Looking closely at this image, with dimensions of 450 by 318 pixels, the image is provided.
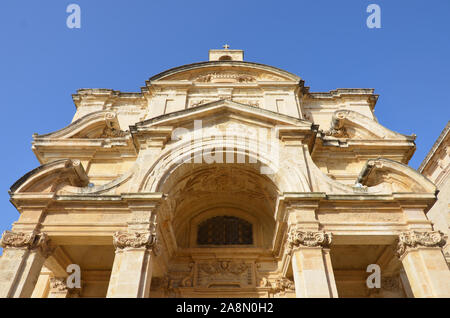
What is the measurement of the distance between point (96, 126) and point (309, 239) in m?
9.96

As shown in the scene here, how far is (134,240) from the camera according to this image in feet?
26.6

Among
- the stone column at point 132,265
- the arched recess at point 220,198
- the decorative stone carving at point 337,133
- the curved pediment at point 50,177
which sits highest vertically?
the decorative stone carving at point 337,133

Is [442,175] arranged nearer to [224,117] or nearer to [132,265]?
[224,117]

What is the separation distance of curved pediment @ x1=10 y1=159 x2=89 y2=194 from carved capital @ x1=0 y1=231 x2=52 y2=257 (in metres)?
1.34

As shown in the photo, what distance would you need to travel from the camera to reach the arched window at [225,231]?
12453mm

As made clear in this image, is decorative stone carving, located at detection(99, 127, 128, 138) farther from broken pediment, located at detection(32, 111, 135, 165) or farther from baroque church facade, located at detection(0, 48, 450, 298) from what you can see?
broken pediment, located at detection(32, 111, 135, 165)

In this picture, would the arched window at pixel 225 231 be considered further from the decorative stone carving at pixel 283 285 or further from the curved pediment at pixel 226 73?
the curved pediment at pixel 226 73

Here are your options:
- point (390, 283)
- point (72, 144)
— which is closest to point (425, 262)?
point (390, 283)

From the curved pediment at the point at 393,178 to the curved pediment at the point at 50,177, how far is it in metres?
8.94

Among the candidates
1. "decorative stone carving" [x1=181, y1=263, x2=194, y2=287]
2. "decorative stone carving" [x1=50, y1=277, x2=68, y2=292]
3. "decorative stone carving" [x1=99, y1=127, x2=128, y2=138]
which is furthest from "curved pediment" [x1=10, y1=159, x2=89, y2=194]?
"decorative stone carving" [x1=181, y1=263, x2=194, y2=287]

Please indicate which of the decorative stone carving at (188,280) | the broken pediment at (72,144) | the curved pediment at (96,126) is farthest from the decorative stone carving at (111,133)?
the decorative stone carving at (188,280)

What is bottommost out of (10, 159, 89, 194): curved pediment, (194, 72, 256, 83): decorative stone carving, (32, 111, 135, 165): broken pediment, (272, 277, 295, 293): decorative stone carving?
(272, 277, 295, 293): decorative stone carving

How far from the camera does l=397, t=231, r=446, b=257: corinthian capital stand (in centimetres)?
818
